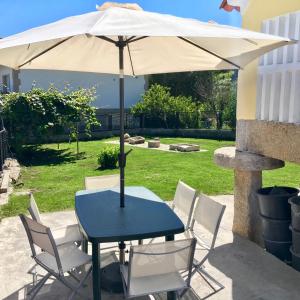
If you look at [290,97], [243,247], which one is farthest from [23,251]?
[290,97]

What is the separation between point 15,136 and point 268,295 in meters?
12.4

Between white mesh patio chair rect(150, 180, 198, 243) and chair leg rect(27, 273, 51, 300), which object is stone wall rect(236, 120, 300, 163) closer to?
white mesh patio chair rect(150, 180, 198, 243)

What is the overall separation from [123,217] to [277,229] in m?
2.45

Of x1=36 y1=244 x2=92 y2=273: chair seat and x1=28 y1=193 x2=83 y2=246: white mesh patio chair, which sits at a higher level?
x1=28 y1=193 x2=83 y2=246: white mesh patio chair

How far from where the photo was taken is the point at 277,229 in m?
5.47

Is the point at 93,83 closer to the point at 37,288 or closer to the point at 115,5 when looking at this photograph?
the point at 115,5

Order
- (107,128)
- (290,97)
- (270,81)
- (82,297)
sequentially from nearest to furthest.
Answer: (82,297) < (290,97) < (270,81) < (107,128)

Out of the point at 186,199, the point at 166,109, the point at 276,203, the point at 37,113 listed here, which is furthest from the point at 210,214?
the point at 166,109

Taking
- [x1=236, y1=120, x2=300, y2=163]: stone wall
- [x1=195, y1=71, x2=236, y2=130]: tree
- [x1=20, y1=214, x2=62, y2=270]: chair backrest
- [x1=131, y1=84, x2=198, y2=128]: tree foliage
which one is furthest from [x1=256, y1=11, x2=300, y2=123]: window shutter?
[x1=131, y1=84, x2=198, y2=128]: tree foliage

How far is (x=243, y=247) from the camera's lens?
594cm

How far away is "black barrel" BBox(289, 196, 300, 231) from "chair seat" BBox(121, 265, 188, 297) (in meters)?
1.93

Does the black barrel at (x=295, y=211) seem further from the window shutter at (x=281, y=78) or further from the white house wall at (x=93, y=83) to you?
the white house wall at (x=93, y=83)

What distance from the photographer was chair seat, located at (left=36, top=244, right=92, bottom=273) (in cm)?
410

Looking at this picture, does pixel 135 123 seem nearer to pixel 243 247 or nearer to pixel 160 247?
pixel 243 247
